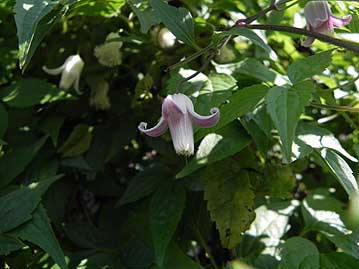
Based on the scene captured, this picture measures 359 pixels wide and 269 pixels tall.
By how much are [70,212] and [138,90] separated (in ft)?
1.19

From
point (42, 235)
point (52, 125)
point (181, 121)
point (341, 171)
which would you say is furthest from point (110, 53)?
point (341, 171)

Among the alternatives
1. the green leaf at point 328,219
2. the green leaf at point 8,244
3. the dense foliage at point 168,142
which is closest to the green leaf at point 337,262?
the dense foliage at point 168,142

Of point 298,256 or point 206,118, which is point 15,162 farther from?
point 298,256

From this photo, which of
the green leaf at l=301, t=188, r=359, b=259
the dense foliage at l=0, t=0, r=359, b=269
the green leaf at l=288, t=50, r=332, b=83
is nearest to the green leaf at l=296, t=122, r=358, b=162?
the dense foliage at l=0, t=0, r=359, b=269

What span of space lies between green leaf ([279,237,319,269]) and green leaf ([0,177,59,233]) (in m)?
0.41

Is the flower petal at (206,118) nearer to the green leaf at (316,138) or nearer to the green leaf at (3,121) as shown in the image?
the green leaf at (316,138)

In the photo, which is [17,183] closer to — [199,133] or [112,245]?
[112,245]

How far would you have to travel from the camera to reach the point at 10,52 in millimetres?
1468

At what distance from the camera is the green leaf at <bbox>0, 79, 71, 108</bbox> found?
1248mm

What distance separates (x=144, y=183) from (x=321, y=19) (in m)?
0.46

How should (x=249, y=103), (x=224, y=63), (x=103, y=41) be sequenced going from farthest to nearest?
(x=103, y=41) < (x=224, y=63) < (x=249, y=103)

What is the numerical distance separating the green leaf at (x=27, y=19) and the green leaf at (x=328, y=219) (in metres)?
0.68

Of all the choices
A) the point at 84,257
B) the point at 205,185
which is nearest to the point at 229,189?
the point at 205,185

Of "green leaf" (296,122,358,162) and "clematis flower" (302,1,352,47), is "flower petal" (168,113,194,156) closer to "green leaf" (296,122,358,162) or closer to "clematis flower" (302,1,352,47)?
"green leaf" (296,122,358,162)
